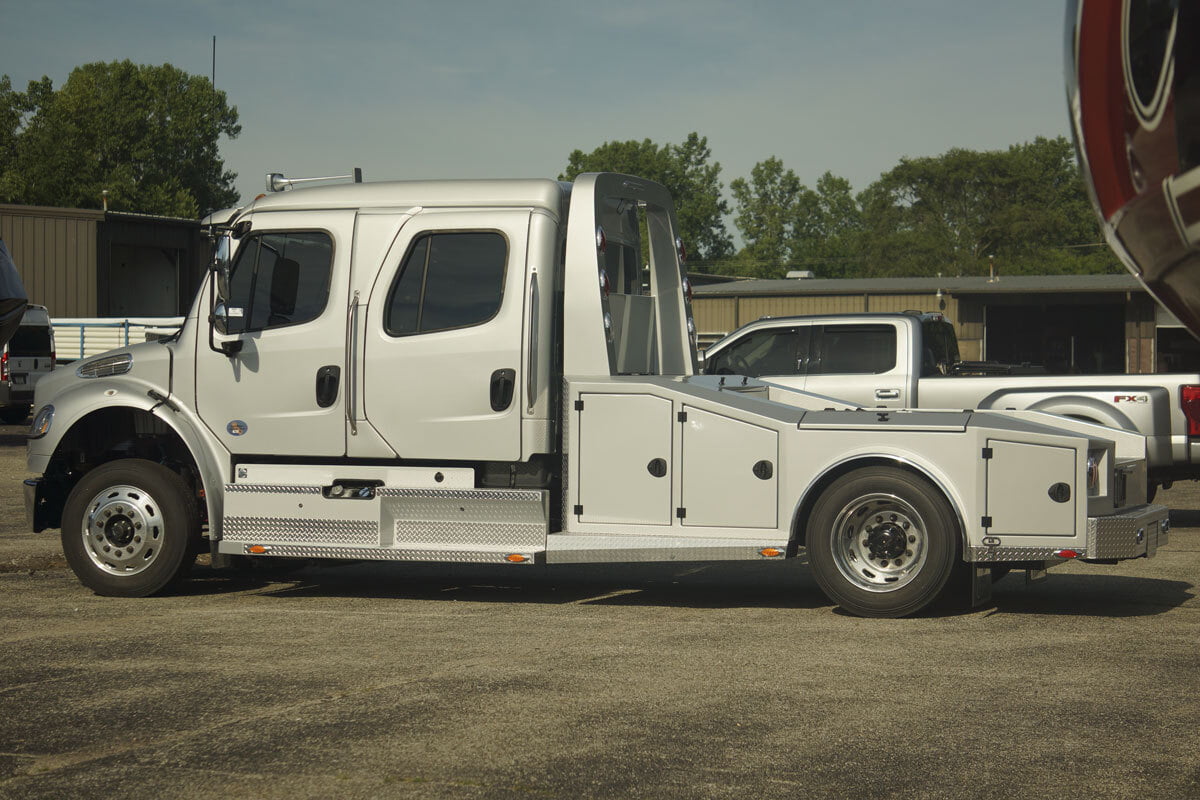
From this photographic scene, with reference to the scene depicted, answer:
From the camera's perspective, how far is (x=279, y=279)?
9102 millimetres

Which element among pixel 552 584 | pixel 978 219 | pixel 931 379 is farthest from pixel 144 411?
pixel 978 219

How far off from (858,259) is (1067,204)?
16.6 m

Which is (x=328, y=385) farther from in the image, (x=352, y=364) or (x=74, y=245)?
(x=74, y=245)

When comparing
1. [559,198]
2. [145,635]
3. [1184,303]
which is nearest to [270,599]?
[145,635]

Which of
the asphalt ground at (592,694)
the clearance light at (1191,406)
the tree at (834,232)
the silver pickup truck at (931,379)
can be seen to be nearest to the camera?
the asphalt ground at (592,694)

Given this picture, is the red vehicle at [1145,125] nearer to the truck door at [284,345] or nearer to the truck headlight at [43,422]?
the truck door at [284,345]

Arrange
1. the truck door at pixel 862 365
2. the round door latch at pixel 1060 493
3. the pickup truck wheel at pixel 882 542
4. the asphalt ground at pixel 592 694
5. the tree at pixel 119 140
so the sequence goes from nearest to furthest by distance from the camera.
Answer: the asphalt ground at pixel 592 694 → the round door latch at pixel 1060 493 → the pickup truck wheel at pixel 882 542 → the truck door at pixel 862 365 → the tree at pixel 119 140

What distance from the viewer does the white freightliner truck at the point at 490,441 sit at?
312 inches

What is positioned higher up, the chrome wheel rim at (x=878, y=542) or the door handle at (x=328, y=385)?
the door handle at (x=328, y=385)

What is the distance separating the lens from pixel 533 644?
7.33 meters

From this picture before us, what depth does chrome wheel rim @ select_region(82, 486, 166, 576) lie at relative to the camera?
8.95 meters

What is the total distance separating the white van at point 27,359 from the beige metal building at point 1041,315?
20.6 metres

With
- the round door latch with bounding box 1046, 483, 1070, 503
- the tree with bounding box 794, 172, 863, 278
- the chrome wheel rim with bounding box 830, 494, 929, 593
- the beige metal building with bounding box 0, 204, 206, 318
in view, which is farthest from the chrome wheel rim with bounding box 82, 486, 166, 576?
the tree with bounding box 794, 172, 863, 278

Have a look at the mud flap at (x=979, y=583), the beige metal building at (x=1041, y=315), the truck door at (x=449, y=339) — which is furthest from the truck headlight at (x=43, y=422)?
the beige metal building at (x=1041, y=315)
